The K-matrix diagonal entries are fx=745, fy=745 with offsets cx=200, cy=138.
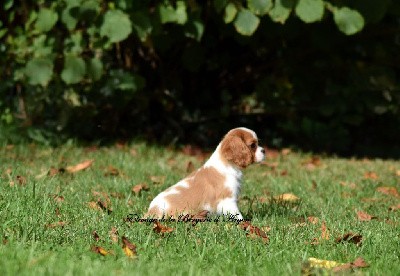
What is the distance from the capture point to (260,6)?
8.18m

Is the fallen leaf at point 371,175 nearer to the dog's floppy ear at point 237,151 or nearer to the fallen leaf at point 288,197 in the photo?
the fallen leaf at point 288,197

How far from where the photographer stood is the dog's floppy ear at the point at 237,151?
16.9ft

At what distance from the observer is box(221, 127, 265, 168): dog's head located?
17.0 ft

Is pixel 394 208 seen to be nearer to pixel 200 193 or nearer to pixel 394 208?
pixel 394 208

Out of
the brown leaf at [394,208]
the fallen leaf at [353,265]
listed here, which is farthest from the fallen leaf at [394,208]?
the fallen leaf at [353,265]

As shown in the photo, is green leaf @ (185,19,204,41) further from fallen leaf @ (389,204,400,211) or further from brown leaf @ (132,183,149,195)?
fallen leaf @ (389,204,400,211)

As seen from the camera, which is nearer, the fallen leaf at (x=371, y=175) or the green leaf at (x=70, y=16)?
the fallen leaf at (x=371, y=175)

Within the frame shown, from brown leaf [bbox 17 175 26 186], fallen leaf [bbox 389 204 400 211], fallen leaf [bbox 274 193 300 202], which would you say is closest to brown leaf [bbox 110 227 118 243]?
brown leaf [bbox 17 175 26 186]

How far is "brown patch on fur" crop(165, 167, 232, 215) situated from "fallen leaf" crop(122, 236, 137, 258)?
853mm

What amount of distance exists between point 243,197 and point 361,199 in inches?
41.4

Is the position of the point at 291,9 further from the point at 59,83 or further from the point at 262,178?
the point at 59,83

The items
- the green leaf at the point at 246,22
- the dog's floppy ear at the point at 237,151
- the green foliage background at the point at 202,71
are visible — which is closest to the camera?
the dog's floppy ear at the point at 237,151

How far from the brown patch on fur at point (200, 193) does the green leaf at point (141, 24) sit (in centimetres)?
337

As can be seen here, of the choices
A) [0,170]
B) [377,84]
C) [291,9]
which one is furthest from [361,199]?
[377,84]
